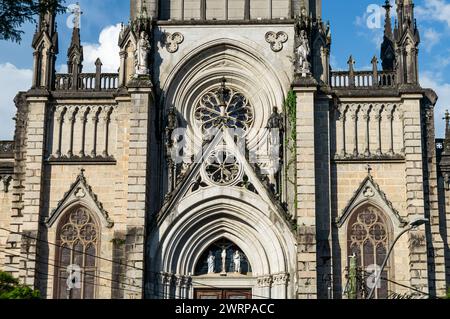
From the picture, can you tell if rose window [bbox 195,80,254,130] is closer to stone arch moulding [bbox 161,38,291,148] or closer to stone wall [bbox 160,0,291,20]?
stone arch moulding [bbox 161,38,291,148]

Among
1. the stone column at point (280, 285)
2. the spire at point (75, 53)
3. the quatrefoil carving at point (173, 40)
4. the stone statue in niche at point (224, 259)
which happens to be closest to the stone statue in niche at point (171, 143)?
the quatrefoil carving at point (173, 40)

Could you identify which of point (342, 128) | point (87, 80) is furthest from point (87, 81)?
point (342, 128)

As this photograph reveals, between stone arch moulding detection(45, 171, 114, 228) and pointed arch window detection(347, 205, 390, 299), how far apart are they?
977 cm

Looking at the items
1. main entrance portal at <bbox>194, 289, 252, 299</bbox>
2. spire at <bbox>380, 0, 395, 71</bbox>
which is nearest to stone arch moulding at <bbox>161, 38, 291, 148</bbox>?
main entrance portal at <bbox>194, 289, 252, 299</bbox>

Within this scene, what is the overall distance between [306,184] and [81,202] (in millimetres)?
9193

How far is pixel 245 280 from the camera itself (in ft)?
112

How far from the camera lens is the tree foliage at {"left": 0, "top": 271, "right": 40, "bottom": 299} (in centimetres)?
2788

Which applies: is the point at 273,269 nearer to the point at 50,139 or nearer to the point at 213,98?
the point at 213,98

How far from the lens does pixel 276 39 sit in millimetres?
36062

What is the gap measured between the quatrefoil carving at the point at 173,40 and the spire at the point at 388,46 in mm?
9743
